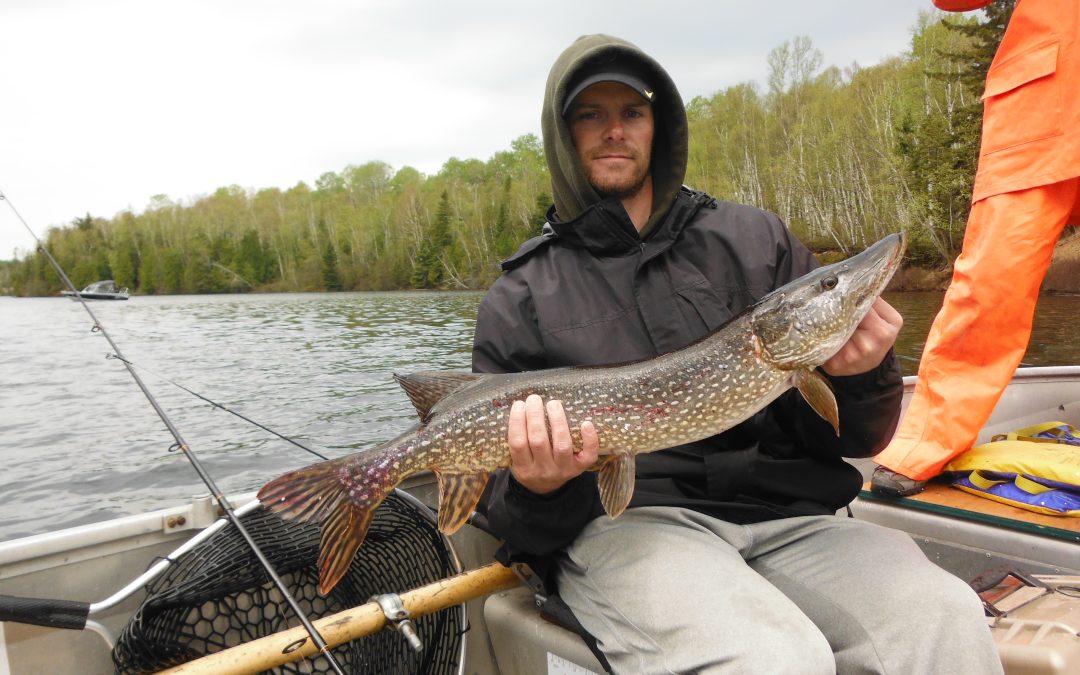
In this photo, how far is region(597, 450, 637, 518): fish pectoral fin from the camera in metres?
1.91

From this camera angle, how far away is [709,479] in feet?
6.82

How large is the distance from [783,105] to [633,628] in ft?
146

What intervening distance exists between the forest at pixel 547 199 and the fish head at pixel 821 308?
83.1ft

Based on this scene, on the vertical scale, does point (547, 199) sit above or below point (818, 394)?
above

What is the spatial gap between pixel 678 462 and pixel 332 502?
1049mm

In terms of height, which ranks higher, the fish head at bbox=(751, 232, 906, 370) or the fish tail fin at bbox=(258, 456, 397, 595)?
the fish head at bbox=(751, 232, 906, 370)

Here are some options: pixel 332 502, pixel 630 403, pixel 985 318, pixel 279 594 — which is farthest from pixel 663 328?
pixel 985 318

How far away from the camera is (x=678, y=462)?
216 centimetres

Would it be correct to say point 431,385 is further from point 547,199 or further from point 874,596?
point 547,199

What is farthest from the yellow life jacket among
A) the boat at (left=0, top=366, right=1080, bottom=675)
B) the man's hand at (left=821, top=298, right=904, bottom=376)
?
the man's hand at (left=821, top=298, right=904, bottom=376)

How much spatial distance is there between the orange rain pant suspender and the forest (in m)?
23.8

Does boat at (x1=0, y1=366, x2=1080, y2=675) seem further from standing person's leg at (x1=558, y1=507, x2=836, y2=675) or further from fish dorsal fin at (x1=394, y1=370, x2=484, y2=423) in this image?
fish dorsal fin at (x1=394, y1=370, x2=484, y2=423)

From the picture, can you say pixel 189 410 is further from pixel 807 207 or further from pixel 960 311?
pixel 807 207

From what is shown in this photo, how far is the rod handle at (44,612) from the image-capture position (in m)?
1.70
